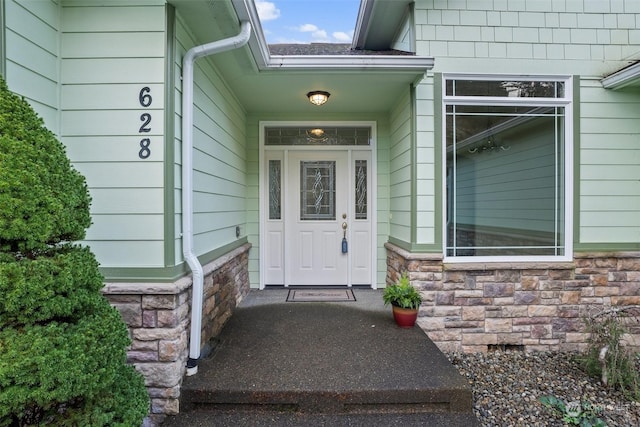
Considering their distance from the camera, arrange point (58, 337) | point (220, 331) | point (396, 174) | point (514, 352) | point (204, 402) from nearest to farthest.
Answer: point (58, 337) → point (204, 402) → point (220, 331) → point (514, 352) → point (396, 174)

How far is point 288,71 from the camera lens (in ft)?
9.30

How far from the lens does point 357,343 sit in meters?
2.55

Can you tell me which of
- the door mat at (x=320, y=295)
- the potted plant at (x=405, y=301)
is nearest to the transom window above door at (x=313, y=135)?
the door mat at (x=320, y=295)

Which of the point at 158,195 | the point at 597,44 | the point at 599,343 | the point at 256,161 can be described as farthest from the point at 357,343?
the point at 597,44

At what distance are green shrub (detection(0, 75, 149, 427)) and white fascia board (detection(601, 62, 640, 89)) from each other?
440 centimetres

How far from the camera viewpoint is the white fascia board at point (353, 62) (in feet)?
8.94

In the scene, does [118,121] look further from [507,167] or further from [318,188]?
[507,167]

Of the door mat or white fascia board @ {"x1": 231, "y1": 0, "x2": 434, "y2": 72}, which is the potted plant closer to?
the door mat

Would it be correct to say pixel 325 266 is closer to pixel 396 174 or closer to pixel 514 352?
pixel 396 174

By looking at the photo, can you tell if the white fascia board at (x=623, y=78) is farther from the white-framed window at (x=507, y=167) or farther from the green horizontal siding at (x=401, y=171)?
the green horizontal siding at (x=401, y=171)

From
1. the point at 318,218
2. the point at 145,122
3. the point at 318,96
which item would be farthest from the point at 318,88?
the point at 145,122

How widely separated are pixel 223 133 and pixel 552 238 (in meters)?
3.47

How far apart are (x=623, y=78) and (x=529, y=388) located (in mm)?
2964

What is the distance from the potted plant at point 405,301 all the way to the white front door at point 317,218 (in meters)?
1.29
